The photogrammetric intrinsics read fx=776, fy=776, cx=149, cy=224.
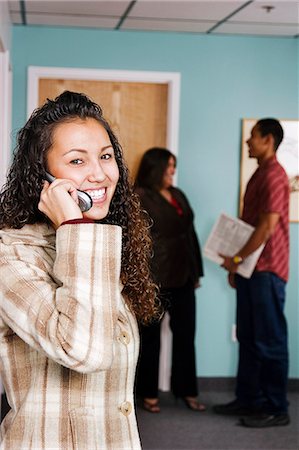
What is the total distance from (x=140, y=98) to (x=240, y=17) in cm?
98

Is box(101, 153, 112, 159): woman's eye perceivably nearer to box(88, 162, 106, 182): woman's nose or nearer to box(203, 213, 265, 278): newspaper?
box(88, 162, 106, 182): woman's nose

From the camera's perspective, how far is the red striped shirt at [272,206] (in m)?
4.28

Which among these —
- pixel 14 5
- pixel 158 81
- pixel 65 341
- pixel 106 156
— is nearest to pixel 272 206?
pixel 158 81

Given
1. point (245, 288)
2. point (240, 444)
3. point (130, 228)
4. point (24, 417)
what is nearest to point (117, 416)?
point (24, 417)

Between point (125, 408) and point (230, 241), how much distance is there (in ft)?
10.5

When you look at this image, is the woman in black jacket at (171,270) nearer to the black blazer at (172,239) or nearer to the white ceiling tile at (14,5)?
the black blazer at (172,239)

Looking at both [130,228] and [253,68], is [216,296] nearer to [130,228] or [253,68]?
[253,68]

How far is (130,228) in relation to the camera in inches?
66.3

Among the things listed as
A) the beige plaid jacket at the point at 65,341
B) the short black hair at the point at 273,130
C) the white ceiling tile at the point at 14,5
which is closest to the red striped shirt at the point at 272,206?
the short black hair at the point at 273,130

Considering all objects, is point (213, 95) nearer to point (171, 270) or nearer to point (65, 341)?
point (171, 270)

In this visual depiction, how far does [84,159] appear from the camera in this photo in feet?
4.60

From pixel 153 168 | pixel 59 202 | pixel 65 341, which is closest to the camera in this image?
pixel 65 341

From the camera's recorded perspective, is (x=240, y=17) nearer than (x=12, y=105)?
Yes

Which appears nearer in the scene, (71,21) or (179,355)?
(71,21)
